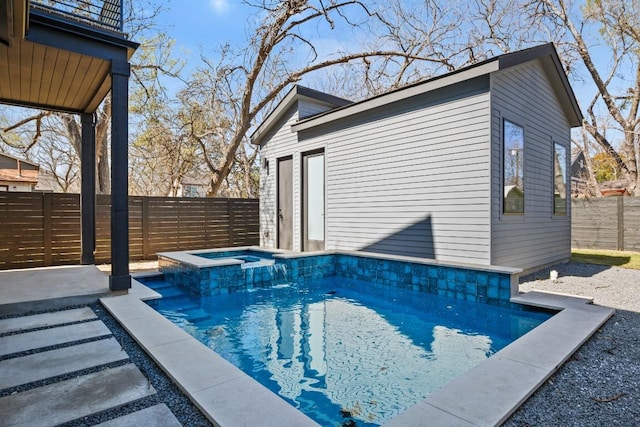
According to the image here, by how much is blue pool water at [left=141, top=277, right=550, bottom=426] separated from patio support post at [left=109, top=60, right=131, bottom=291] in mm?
807

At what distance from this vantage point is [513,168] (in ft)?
20.1

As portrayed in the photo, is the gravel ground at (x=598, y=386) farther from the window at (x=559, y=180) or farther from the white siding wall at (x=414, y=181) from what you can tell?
the window at (x=559, y=180)

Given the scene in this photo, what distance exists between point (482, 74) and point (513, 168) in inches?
69.2

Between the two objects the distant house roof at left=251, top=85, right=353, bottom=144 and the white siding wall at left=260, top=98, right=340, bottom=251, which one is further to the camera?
the white siding wall at left=260, top=98, right=340, bottom=251

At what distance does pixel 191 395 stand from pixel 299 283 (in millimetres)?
4508

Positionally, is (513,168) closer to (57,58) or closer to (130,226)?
(57,58)

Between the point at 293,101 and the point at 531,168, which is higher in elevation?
the point at 293,101

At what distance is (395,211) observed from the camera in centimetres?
686

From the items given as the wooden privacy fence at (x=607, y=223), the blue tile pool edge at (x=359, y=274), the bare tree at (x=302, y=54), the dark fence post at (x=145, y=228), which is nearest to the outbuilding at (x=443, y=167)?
the blue tile pool edge at (x=359, y=274)

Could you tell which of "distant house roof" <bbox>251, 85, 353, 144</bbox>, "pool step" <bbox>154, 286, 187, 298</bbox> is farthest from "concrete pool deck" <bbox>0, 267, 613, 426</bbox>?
"distant house roof" <bbox>251, 85, 353, 144</bbox>

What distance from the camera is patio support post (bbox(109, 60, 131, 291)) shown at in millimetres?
4246

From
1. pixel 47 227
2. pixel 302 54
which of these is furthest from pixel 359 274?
pixel 302 54

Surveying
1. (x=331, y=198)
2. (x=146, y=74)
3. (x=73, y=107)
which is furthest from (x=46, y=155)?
(x=331, y=198)

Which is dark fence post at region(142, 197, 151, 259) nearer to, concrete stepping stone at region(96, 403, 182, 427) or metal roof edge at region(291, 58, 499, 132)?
metal roof edge at region(291, 58, 499, 132)
